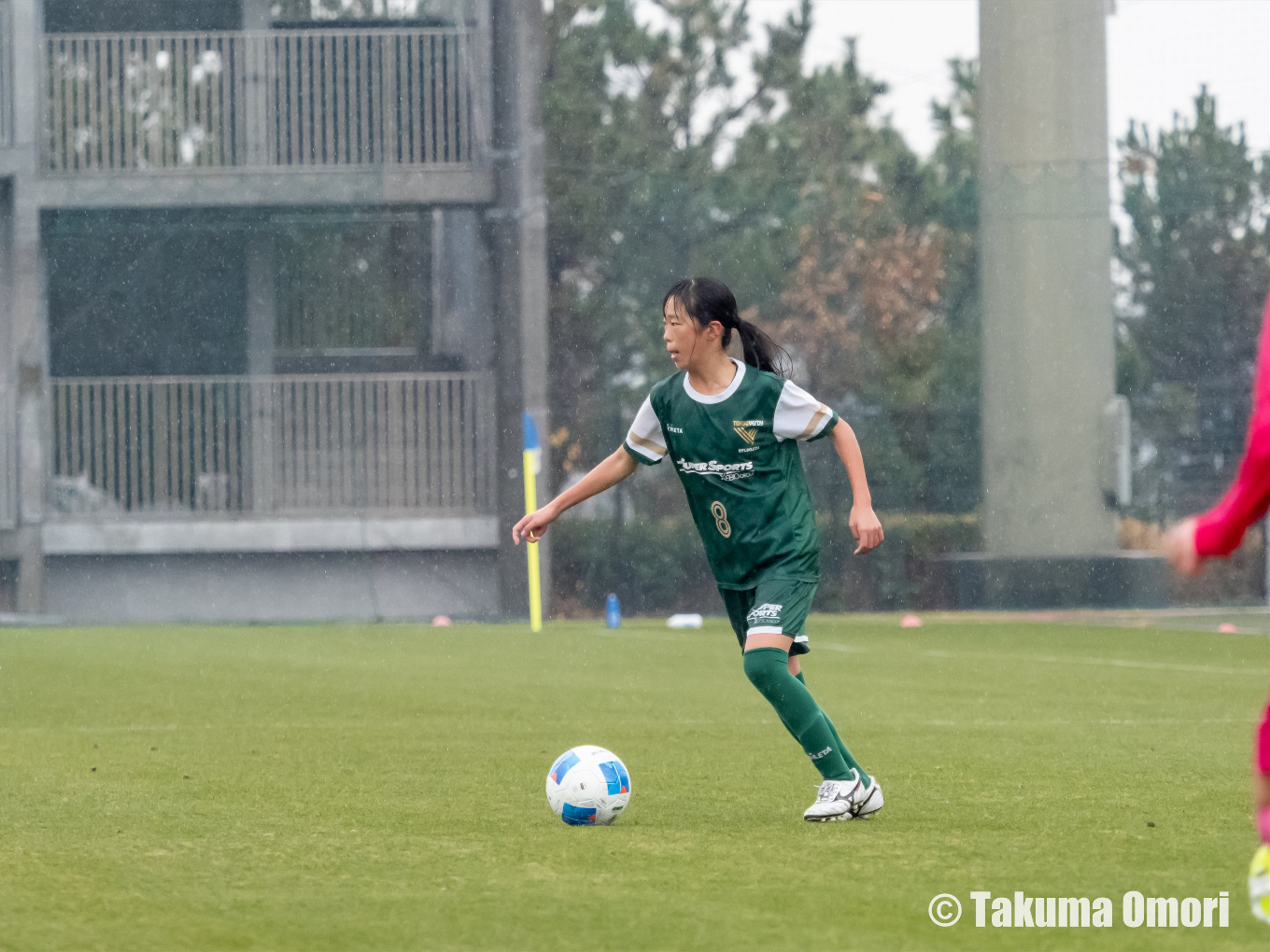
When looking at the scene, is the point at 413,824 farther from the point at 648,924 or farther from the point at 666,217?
the point at 666,217

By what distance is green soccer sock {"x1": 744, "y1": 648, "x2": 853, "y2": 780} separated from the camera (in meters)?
4.77

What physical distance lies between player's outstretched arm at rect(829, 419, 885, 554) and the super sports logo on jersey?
0.85 feet

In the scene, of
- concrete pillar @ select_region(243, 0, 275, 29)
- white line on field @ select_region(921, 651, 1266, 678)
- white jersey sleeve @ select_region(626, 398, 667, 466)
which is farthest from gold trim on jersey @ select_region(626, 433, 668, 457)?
concrete pillar @ select_region(243, 0, 275, 29)

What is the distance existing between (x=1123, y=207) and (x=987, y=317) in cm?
168

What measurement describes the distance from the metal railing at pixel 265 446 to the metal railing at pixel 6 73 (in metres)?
2.66

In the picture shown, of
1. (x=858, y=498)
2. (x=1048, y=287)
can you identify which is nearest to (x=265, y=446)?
(x=1048, y=287)

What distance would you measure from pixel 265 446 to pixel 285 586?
1.47m

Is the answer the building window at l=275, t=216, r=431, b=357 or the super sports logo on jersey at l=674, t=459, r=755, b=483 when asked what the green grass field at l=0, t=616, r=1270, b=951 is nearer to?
the super sports logo on jersey at l=674, t=459, r=755, b=483

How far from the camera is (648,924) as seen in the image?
3307 millimetres

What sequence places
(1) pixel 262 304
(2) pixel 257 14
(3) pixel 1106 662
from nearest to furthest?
1. (3) pixel 1106 662
2. (2) pixel 257 14
3. (1) pixel 262 304

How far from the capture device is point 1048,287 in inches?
711

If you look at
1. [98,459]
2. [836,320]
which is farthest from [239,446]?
[836,320]

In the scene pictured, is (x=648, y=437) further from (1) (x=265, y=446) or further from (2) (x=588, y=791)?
(1) (x=265, y=446)

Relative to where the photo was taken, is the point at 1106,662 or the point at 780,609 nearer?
the point at 780,609
